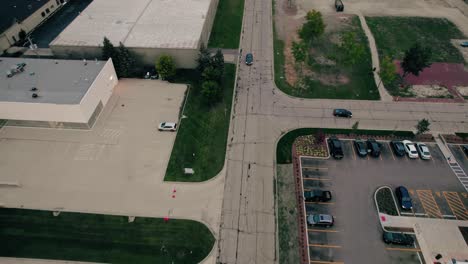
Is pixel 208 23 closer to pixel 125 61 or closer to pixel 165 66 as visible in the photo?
pixel 165 66

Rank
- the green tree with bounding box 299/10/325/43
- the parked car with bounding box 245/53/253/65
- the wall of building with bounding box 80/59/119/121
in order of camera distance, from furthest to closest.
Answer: the parked car with bounding box 245/53/253/65 < the green tree with bounding box 299/10/325/43 < the wall of building with bounding box 80/59/119/121

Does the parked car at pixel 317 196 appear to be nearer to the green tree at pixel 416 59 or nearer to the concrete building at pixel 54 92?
the green tree at pixel 416 59

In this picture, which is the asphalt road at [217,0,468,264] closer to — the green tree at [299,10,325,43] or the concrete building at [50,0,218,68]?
the green tree at [299,10,325,43]

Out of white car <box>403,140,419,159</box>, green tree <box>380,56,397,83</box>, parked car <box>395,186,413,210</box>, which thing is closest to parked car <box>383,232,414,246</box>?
parked car <box>395,186,413,210</box>

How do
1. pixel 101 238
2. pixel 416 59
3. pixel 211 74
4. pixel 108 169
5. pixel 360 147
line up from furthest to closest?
pixel 416 59, pixel 211 74, pixel 360 147, pixel 108 169, pixel 101 238

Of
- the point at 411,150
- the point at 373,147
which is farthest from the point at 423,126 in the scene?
the point at 373,147

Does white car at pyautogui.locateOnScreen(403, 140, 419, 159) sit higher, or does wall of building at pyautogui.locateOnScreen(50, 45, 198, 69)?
wall of building at pyautogui.locateOnScreen(50, 45, 198, 69)
